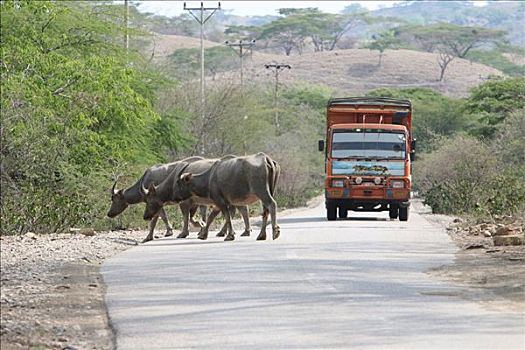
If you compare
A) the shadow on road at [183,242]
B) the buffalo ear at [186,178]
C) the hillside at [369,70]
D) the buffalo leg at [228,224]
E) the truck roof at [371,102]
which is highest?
the truck roof at [371,102]

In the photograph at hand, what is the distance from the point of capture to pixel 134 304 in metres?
15.2

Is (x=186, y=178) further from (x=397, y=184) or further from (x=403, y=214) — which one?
(x=403, y=214)

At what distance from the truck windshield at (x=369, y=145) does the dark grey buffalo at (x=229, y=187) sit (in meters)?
9.95

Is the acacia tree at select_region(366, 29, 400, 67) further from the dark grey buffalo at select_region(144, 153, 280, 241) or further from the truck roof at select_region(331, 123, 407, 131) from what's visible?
the dark grey buffalo at select_region(144, 153, 280, 241)

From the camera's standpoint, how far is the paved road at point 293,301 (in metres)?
12.8

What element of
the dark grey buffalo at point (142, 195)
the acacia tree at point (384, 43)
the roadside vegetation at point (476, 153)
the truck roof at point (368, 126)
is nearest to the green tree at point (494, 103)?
the roadside vegetation at point (476, 153)

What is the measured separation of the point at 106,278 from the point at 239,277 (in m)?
1.82

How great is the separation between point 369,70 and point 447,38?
33.2ft

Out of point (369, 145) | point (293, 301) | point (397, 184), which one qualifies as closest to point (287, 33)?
point (369, 145)

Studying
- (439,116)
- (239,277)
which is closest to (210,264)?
(239,277)

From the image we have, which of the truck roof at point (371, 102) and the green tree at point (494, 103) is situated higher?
the truck roof at point (371, 102)

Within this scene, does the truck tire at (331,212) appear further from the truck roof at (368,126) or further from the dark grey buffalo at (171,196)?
the dark grey buffalo at (171,196)

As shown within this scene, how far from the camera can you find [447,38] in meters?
154

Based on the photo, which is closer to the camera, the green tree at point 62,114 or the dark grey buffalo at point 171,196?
the green tree at point 62,114
